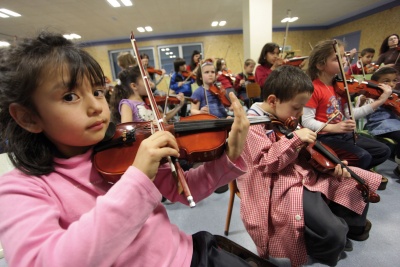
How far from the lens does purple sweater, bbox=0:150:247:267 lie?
0.38m

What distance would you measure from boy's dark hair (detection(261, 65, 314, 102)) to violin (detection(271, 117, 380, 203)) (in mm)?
139

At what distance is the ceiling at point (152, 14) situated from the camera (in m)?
4.58

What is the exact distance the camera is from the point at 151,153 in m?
0.46

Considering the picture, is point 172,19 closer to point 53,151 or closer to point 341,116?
point 341,116

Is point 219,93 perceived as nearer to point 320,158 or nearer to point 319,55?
point 319,55

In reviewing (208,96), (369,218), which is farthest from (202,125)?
(208,96)

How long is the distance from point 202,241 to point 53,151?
523 mm

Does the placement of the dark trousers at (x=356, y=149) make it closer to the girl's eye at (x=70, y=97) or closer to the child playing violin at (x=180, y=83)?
the girl's eye at (x=70, y=97)

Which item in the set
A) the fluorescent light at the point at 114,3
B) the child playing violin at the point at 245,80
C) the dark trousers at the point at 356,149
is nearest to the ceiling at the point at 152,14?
the fluorescent light at the point at 114,3

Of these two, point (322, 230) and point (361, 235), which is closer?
point (322, 230)

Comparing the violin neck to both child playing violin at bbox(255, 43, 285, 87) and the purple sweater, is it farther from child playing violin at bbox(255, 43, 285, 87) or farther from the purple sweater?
child playing violin at bbox(255, 43, 285, 87)

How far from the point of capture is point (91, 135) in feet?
1.78

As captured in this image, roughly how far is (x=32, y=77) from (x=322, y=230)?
1.11m

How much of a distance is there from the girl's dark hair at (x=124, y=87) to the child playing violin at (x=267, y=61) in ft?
5.87
